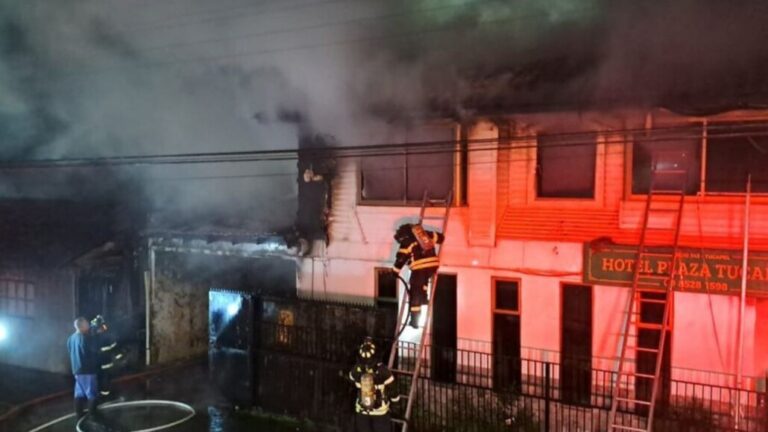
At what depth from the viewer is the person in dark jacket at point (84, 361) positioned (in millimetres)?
9414

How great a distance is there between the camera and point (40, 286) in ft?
43.6

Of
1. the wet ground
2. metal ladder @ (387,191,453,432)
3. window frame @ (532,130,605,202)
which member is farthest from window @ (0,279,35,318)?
window frame @ (532,130,605,202)

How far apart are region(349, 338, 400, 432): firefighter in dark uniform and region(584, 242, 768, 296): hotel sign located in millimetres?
3277

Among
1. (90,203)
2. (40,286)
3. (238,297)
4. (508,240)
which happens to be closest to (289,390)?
(238,297)

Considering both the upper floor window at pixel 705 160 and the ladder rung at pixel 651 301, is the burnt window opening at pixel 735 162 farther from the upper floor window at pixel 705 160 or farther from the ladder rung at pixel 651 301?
the ladder rung at pixel 651 301

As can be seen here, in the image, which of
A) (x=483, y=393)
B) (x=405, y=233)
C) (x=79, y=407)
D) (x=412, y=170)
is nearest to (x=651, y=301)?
(x=483, y=393)

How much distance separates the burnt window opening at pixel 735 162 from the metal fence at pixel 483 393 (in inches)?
106

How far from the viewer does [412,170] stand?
10.4m

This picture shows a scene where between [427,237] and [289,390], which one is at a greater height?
[427,237]

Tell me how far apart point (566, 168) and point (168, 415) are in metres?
7.76

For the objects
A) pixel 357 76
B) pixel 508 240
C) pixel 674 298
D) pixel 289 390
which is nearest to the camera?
pixel 674 298

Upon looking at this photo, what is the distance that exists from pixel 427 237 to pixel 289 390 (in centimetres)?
378

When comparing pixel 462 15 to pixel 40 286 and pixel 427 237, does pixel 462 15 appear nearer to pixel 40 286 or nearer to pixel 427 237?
pixel 427 237

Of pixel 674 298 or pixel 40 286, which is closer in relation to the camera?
pixel 674 298
